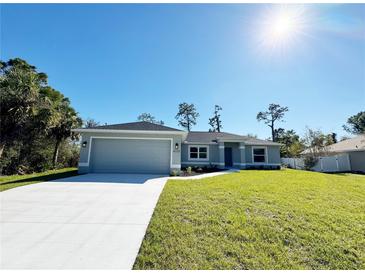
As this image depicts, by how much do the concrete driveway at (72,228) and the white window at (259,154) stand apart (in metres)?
14.7

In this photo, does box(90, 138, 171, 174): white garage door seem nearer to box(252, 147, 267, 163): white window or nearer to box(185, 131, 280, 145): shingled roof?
box(185, 131, 280, 145): shingled roof

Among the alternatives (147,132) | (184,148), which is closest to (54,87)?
(147,132)

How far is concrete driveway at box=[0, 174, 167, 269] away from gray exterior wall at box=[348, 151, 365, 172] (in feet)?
75.9

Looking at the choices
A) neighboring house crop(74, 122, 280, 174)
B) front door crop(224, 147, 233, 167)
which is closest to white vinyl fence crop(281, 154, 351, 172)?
front door crop(224, 147, 233, 167)

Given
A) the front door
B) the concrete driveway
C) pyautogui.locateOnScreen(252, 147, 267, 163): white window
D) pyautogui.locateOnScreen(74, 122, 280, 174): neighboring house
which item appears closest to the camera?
the concrete driveway

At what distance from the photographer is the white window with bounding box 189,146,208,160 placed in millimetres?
17395

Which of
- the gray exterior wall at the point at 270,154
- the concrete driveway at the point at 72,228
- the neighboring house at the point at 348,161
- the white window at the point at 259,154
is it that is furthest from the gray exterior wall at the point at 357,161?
the concrete driveway at the point at 72,228

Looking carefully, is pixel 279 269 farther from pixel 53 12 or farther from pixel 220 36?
pixel 53 12

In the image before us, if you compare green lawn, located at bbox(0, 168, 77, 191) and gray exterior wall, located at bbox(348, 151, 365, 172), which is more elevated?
gray exterior wall, located at bbox(348, 151, 365, 172)

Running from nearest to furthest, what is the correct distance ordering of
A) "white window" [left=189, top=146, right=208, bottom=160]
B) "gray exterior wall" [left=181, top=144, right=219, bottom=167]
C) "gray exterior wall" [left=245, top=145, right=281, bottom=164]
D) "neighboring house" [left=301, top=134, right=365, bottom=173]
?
"gray exterior wall" [left=181, top=144, right=219, bottom=167]
"white window" [left=189, top=146, right=208, bottom=160]
"gray exterior wall" [left=245, top=145, right=281, bottom=164]
"neighboring house" [left=301, top=134, right=365, bottom=173]

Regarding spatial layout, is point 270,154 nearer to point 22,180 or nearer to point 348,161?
point 348,161

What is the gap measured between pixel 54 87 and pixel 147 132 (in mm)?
11364

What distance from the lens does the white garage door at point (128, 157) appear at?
493 inches

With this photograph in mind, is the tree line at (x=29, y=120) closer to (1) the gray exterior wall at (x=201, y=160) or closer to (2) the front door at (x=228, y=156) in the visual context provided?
(1) the gray exterior wall at (x=201, y=160)
